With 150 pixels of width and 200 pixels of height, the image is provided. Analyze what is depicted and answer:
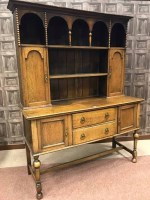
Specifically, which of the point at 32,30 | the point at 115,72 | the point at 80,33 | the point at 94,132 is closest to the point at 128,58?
the point at 115,72

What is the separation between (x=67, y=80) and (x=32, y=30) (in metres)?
0.77

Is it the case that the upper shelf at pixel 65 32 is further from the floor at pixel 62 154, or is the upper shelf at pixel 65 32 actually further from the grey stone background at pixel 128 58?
the floor at pixel 62 154

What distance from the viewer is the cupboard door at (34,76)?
1.83 metres

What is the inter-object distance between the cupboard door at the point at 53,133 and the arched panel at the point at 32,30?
38.3 inches

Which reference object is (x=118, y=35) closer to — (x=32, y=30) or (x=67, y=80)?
(x=67, y=80)

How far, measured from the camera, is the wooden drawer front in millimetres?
1941

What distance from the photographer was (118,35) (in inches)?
98.9

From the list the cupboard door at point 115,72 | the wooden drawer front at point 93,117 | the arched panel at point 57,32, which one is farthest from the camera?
the cupboard door at point 115,72


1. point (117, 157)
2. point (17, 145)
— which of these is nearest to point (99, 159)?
point (117, 157)

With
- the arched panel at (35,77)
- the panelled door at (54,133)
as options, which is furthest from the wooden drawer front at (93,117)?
the arched panel at (35,77)

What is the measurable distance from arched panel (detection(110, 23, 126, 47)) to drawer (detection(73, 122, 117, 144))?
1.18m

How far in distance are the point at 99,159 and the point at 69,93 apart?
3.69ft

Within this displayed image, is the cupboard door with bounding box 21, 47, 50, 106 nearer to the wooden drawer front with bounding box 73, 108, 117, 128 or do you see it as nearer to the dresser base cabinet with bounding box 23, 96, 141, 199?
the dresser base cabinet with bounding box 23, 96, 141, 199

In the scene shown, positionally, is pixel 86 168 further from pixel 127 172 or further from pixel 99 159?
pixel 127 172
